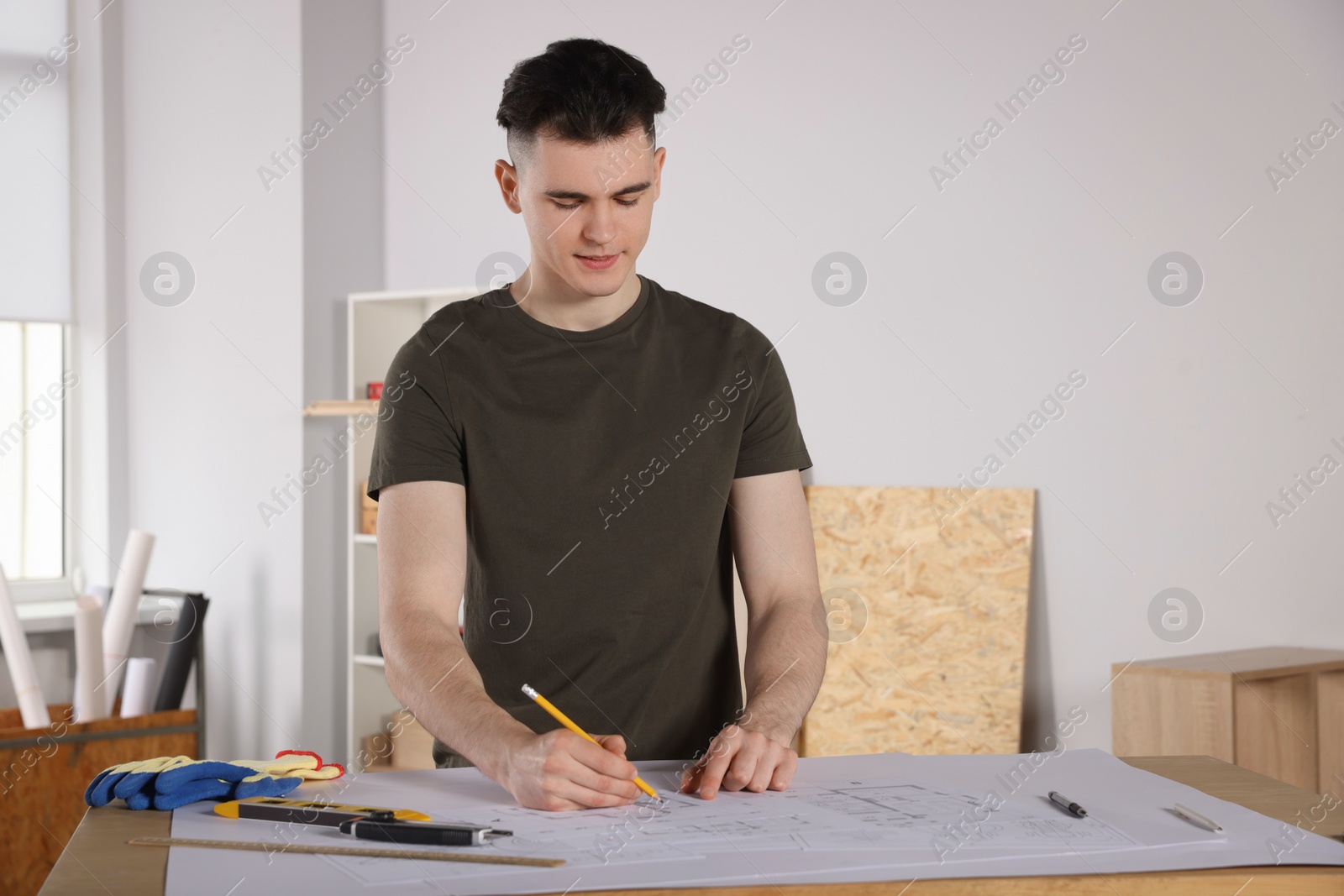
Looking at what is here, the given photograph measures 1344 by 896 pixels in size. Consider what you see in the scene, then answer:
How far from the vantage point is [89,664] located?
3.40 m

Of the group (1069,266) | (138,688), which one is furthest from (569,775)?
(138,688)

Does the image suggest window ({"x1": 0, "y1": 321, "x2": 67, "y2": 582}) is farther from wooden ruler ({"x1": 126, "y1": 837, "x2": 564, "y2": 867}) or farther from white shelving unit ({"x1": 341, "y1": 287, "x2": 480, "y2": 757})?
wooden ruler ({"x1": 126, "y1": 837, "x2": 564, "y2": 867})

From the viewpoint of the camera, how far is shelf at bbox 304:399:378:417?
12.7 feet

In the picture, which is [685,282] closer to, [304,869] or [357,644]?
[357,644]

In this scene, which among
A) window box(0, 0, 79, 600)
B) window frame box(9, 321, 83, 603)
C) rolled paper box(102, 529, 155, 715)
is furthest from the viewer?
window frame box(9, 321, 83, 603)

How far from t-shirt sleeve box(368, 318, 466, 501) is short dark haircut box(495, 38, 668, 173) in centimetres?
31

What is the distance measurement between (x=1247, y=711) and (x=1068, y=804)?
159 cm

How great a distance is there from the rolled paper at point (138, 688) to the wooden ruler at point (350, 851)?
2815 millimetres

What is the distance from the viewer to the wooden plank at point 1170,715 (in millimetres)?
2516

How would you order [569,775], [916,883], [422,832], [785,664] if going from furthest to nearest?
[785,664] → [569,775] → [422,832] → [916,883]

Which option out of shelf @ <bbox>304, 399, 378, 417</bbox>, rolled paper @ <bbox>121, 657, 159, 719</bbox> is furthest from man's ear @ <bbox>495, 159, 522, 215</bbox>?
rolled paper @ <bbox>121, 657, 159, 719</bbox>

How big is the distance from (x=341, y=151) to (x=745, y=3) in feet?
5.44

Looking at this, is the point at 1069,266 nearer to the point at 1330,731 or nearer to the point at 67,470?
the point at 1330,731

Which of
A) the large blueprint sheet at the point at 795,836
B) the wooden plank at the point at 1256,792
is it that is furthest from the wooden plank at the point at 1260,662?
the large blueprint sheet at the point at 795,836
